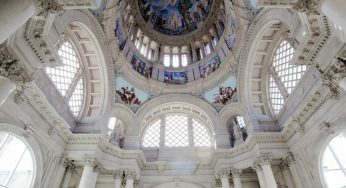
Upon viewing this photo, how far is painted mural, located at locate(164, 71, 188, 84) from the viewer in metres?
21.5

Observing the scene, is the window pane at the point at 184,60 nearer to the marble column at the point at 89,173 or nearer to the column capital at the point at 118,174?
the column capital at the point at 118,174

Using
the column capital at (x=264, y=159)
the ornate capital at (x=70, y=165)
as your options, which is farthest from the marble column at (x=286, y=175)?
the ornate capital at (x=70, y=165)

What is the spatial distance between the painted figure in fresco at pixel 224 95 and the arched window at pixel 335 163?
8.52 meters

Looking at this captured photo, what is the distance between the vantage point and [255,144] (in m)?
14.5

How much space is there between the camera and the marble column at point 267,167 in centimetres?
1263

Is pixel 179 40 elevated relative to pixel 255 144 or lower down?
elevated

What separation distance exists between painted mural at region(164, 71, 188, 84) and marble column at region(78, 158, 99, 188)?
1062 cm

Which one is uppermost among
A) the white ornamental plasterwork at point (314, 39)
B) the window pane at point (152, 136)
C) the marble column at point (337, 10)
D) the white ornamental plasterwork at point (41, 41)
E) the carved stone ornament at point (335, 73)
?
the window pane at point (152, 136)

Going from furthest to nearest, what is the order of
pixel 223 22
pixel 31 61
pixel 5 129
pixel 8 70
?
pixel 223 22 < pixel 5 129 < pixel 31 61 < pixel 8 70

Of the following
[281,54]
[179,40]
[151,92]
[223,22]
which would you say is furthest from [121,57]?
[281,54]

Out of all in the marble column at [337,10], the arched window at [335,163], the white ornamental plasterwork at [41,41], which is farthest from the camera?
the arched window at [335,163]

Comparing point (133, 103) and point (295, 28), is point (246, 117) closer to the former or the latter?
point (295, 28)

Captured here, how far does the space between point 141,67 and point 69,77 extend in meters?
7.58

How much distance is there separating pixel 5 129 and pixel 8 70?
4155 millimetres
